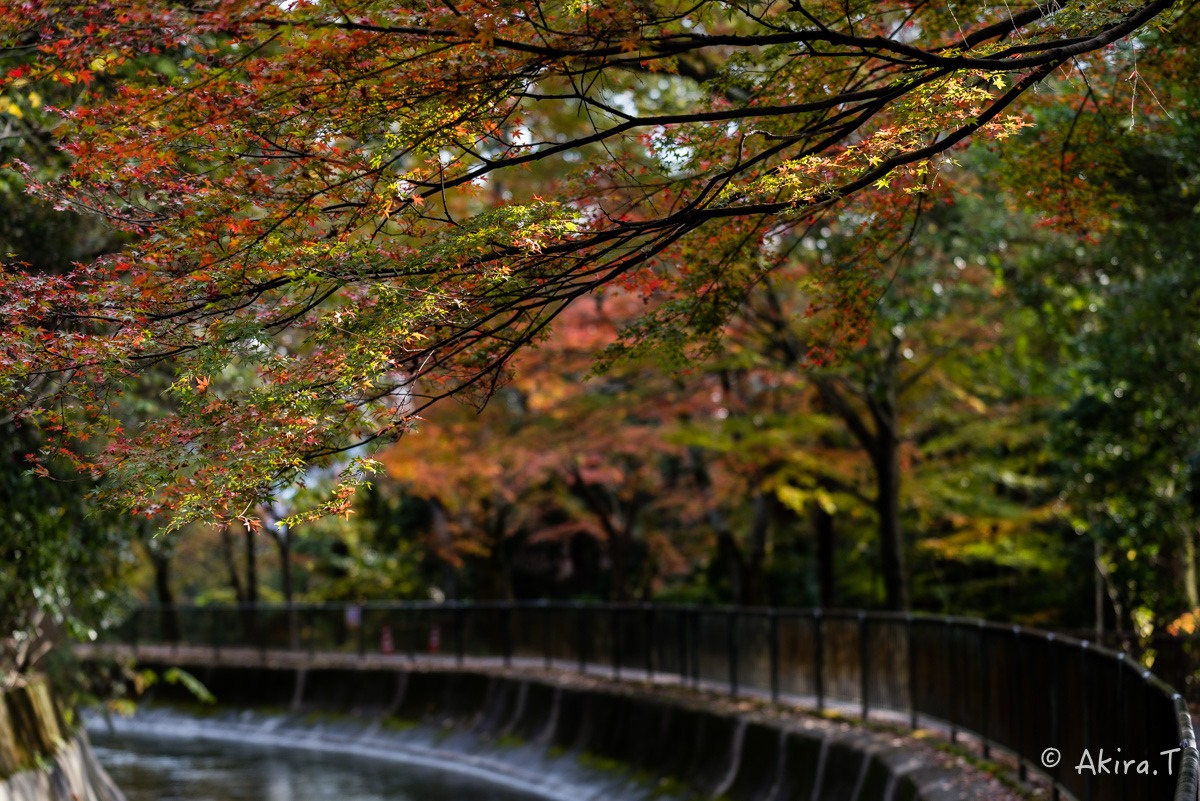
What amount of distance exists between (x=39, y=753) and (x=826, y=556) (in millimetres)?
13932

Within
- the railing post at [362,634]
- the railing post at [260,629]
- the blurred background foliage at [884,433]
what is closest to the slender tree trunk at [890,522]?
the blurred background foliage at [884,433]

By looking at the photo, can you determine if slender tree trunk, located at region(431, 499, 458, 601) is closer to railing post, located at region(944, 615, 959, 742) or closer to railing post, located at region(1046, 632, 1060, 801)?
railing post, located at region(944, 615, 959, 742)

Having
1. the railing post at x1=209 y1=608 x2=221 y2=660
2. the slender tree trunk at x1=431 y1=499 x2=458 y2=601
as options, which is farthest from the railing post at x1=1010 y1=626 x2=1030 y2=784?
the railing post at x1=209 y1=608 x2=221 y2=660

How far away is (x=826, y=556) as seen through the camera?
840 inches

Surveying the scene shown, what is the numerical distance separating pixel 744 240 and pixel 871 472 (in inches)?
531

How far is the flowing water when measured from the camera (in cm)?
1583

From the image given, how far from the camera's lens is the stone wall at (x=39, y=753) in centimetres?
1040

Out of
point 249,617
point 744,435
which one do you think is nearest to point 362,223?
point 744,435

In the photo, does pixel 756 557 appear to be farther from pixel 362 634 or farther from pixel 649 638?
pixel 362 634

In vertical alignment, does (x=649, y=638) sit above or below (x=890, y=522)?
below

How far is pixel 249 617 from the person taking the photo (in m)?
26.0

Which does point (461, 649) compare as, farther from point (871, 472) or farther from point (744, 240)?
point (744, 240)

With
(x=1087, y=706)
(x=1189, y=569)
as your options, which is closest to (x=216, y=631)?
(x=1189, y=569)

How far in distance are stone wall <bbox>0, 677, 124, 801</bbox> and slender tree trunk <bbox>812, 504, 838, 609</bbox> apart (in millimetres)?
12554
